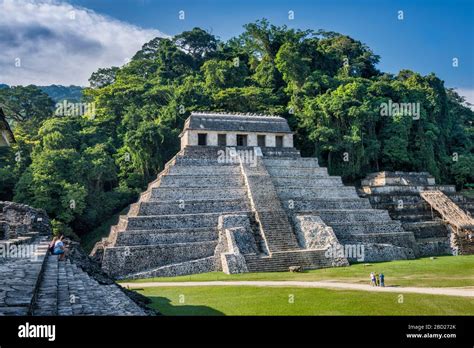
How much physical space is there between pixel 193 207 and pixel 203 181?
115 inches

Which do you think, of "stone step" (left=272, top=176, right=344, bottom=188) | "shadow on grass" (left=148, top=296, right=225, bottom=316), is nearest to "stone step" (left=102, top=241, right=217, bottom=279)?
"stone step" (left=272, top=176, right=344, bottom=188)

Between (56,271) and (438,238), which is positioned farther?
(438,238)

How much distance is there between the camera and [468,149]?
48531mm

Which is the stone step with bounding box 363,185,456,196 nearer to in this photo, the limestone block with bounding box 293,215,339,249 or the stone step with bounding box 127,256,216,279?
the limestone block with bounding box 293,215,339,249

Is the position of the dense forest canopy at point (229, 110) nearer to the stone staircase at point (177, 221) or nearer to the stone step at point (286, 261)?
the stone staircase at point (177, 221)

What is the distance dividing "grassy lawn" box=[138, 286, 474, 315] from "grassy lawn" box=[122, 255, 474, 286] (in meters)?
3.51

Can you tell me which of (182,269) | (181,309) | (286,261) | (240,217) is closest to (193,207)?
(240,217)

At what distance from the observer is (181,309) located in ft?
39.1

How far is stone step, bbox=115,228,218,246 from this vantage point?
874 inches

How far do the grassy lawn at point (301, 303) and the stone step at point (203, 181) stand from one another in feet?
39.8
